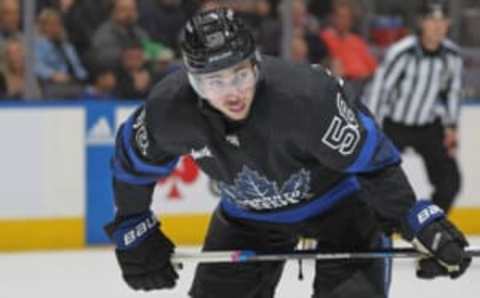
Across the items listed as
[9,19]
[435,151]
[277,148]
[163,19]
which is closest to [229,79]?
[277,148]

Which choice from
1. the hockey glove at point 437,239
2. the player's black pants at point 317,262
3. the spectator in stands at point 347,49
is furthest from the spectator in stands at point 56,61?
the hockey glove at point 437,239

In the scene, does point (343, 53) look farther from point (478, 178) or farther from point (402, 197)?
A: point (402, 197)

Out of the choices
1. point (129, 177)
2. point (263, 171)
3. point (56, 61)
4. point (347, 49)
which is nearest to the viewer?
point (263, 171)

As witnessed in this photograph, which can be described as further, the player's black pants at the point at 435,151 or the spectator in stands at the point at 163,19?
the spectator in stands at the point at 163,19

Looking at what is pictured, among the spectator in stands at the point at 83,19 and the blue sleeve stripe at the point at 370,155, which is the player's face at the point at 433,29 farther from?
the blue sleeve stripe at the point at 370,155

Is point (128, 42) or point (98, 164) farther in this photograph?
point (128, 42)

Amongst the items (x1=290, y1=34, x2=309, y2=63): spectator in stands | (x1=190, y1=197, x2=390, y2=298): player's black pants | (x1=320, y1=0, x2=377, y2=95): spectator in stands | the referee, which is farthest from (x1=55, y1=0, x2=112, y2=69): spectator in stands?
(x1=190, y1=197, x2=390, y2=298): player's black pants

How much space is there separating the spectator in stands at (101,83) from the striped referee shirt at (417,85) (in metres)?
1.39

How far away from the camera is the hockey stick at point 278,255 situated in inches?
126

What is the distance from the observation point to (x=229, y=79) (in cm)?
296

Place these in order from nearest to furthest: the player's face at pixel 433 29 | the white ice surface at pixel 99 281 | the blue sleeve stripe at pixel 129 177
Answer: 1. the blue sleeve stripe at pixel 129 177
2. the white ice surface at pixel 99 281
3. the player's face at pixel 433 29

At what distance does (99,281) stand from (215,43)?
2.92 metres

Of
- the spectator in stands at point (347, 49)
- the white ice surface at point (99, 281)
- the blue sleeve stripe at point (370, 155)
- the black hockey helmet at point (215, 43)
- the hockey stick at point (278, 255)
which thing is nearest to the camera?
the black hockey helmet at point (215, 43)

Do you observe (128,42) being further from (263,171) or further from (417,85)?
(263,171)
